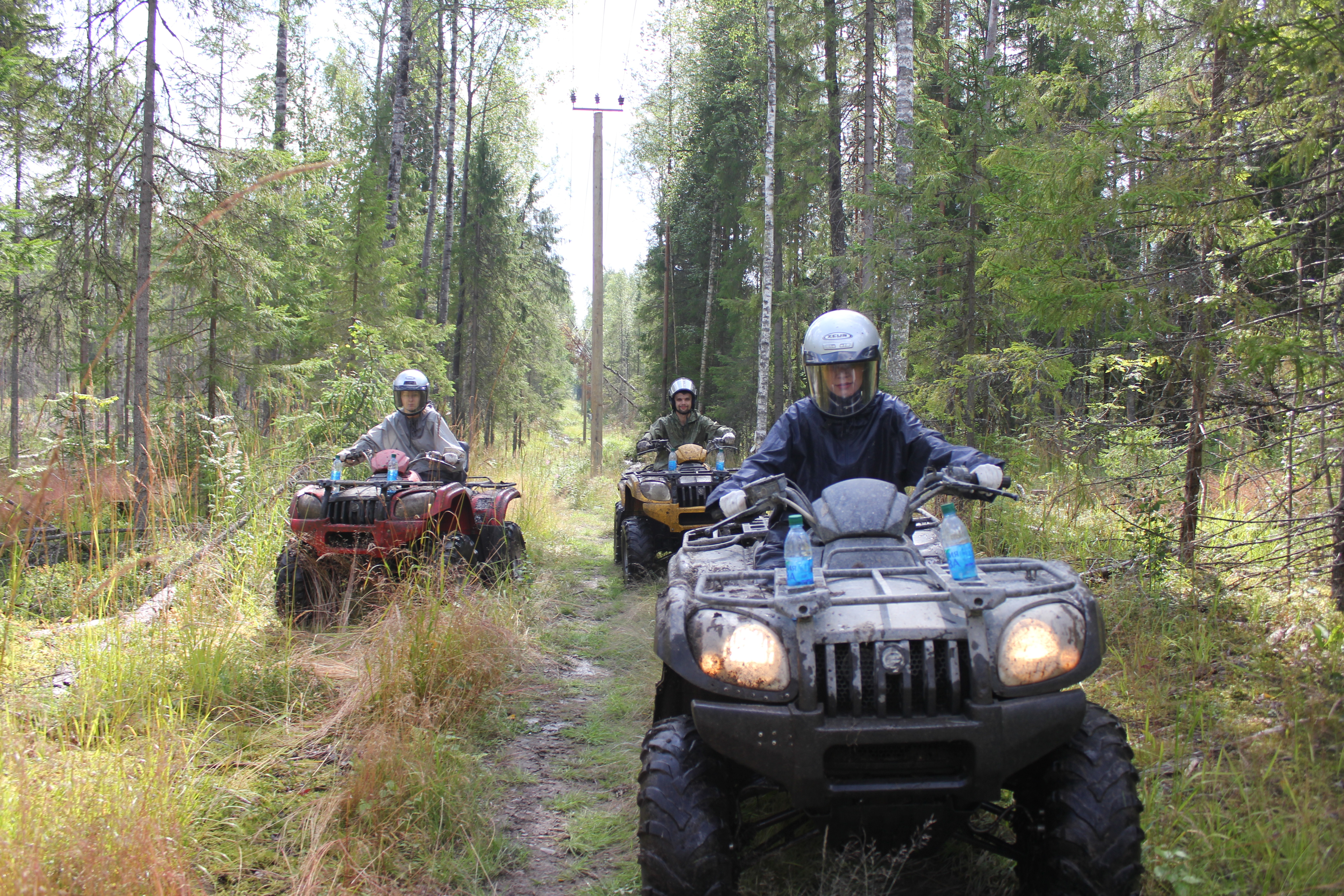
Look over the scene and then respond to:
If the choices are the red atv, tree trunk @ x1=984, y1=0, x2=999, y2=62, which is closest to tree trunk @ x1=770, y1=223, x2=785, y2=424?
tree trunk @ x1=984, y1=0, x2=999, y2=62

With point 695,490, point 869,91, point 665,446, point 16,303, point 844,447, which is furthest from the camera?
point 869,91

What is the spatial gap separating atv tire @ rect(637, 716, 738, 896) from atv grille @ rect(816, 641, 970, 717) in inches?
17.2

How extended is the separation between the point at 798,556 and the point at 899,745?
602 millimetres

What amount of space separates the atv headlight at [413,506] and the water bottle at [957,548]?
3943mm

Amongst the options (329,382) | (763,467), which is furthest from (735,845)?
→ (329,382)

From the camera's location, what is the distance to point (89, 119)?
26.4 feet

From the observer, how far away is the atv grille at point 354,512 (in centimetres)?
546

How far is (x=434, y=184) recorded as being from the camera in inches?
770

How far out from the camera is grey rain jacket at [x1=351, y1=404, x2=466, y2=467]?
705 cm

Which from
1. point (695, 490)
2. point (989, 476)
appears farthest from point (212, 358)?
point (989, 476)

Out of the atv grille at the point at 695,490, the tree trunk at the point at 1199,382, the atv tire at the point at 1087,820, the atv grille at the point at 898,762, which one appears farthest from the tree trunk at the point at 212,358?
the atv tire at the point at 1087,820

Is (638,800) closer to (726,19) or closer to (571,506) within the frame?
(571,506)

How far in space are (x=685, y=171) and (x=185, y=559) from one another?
73.3 feet

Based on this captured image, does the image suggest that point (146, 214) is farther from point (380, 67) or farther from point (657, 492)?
point (380, 67)
